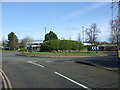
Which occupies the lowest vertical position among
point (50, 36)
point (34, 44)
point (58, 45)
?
point (58, 45)

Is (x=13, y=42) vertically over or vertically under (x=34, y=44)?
over

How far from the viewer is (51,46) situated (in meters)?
38.5

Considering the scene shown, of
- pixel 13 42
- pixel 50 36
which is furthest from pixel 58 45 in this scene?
pixel 13 42

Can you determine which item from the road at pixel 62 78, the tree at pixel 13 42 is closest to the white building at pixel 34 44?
the tree at pixel 13 42

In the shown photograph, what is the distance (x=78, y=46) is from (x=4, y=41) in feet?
215

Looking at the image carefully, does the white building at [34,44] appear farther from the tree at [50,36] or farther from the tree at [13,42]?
the tree at [50,36]

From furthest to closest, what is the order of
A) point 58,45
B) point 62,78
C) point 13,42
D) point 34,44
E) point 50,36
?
point 34,44, point 13,42, point 50,36, point 58,45, point 62,78

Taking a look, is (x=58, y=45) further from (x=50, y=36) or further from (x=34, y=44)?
(x=34, y=44)

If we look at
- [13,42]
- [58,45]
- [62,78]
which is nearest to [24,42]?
[13,42]

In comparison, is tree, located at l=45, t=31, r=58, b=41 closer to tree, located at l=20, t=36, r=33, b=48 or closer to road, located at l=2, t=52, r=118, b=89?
tree, located at l=20, t=36, r=33, b=48

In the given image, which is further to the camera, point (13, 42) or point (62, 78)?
point (13, 42)

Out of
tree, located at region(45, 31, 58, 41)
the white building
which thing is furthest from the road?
tree, located at region(45, 31, 58, 41)

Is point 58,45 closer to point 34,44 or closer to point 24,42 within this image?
point 24,42

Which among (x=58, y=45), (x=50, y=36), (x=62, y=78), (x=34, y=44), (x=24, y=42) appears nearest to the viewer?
(x=62, y=78)
